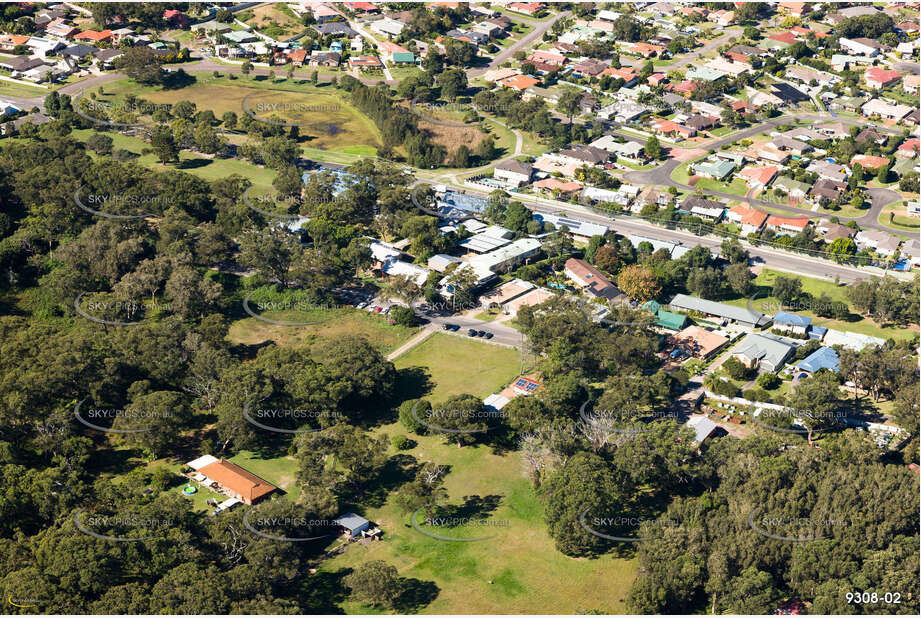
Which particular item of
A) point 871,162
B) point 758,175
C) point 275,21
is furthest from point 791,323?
point 275,21

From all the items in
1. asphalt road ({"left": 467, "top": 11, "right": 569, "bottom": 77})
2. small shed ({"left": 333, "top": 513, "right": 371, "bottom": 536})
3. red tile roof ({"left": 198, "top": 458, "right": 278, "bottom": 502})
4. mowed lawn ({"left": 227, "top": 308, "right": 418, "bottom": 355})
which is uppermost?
asphalt road ({"left": 467, "top": 11, "right": 569, "bottom": 77})

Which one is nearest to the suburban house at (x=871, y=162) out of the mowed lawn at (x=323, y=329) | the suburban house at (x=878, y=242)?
the suburban house at (x=878, y=242)

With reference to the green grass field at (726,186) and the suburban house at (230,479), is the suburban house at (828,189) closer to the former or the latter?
the green grass field at (726,186)

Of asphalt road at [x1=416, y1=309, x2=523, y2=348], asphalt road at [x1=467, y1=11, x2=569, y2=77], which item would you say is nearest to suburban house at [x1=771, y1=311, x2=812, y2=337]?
asphalt road at [x1=416, y1=309, x2=523, y2=348]

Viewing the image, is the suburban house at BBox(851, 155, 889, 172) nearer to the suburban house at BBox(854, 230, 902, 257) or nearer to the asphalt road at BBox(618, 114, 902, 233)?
the asphalt road at BBox(618, 114, 902, 233)

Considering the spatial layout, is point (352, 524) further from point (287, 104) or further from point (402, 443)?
point (287, 104)

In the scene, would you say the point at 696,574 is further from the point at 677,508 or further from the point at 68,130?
the point at 68,130
